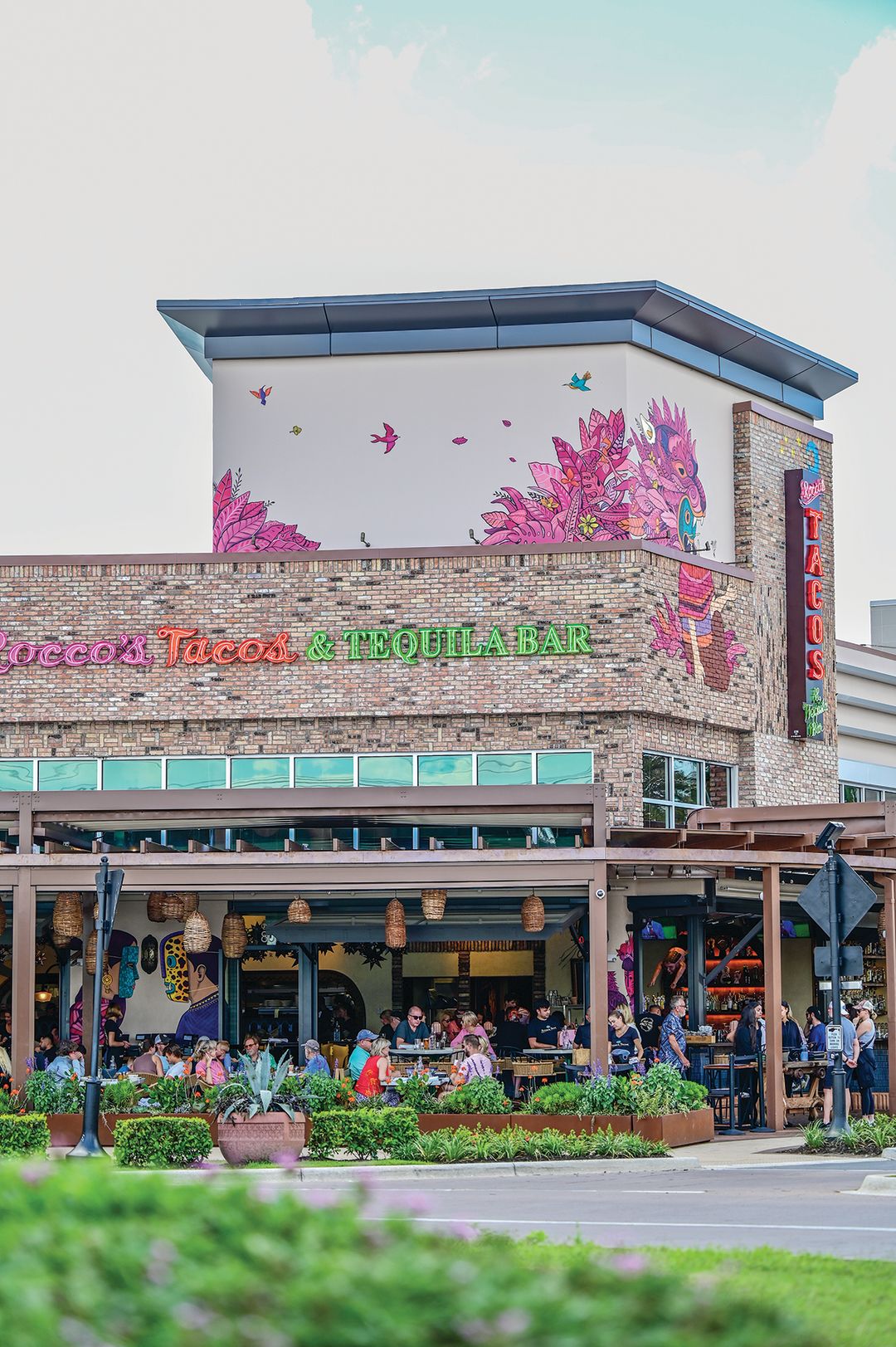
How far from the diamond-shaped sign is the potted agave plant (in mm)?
5730

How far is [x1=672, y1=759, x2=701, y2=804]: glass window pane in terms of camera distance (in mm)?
30312

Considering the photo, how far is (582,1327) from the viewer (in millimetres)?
5555

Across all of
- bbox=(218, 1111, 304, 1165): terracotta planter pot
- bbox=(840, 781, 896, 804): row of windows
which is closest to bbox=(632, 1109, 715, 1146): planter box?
bbox=(218, 1111, 304, 1165): terracotta planter pot

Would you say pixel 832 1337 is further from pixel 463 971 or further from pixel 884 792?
pixel 884 792

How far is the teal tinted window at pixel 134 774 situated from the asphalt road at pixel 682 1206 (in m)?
11.5

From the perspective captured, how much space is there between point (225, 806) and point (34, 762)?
6877 millimetres

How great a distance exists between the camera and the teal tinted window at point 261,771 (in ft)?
96.3

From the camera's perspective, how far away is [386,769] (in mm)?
29422

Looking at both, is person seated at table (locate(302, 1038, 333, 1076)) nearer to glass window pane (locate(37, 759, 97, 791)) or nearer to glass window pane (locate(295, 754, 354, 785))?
glass window pane (locate(295, 754, 354, 785))

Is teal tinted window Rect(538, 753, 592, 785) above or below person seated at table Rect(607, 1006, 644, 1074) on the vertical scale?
above

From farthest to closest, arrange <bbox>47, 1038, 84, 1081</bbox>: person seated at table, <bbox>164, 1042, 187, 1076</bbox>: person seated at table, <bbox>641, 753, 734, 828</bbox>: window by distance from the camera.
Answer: <bbox>641, 753, 734, 828</bbox>: window
<bbox>164, 1042, 187, 1076</bbox>: person seated at table
<bbox>47, 1038, 84, 1081</bbox>: person seated at table

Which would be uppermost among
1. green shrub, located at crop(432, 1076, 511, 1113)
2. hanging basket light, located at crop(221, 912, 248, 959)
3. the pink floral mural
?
the pink floral mural

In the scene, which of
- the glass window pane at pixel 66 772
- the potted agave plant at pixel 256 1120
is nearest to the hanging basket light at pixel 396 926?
the potted agave plant at pixel 256 1120

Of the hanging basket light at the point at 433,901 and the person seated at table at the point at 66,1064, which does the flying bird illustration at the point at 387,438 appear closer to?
the hanging basket light at the point at 433,901
